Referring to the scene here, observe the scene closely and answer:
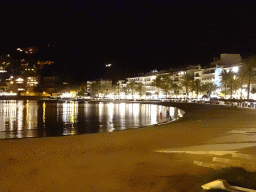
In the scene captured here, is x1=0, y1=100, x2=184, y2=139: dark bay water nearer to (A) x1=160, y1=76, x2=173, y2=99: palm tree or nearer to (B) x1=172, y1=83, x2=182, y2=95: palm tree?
(A) x1=160, y1=76, x2=173, y2=99: palm tree

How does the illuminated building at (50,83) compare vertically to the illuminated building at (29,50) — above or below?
below

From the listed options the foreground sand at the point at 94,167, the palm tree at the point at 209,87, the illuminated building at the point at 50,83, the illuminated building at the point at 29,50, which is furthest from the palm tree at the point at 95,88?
the foreground sand at the point at 94,167

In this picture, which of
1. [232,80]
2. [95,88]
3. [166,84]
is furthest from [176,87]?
[95,88]

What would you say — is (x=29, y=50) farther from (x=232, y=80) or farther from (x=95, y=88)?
(x=232, y=80)

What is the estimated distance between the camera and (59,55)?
16475 cm

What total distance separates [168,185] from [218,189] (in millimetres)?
1277

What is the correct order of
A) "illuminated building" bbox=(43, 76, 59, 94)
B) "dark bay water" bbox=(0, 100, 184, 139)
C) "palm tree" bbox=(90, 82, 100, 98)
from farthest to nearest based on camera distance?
"illuminated building" bbox=(43, 76, 59, 94)
"palm tree" bbox=(90, 82, 100, 98)
"dark bay water" bbox=(0, 100, 184, 139)

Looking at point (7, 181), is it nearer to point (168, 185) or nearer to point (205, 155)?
point (168, 185)

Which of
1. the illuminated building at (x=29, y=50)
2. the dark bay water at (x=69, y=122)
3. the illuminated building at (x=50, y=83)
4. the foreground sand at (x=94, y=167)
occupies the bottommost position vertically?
the dark bay water at (x=69, y=122)

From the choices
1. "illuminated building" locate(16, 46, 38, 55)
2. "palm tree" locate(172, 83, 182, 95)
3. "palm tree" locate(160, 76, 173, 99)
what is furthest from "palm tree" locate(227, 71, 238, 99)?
"illuminated building" locate(16, 46, 38, 55)

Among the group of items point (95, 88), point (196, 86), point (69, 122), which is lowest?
point (69, 122)

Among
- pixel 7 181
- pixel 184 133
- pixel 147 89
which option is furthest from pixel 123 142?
pixel 147 89

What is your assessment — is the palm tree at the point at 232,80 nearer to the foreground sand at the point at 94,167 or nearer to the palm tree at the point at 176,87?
the palm tree at the point at 176,87

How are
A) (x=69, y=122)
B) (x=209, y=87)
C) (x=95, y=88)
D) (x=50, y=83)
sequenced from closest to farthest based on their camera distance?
(x=69, y=122) < (x=209, y=87) < (x=95, y=88) < (x=50, y=83)
